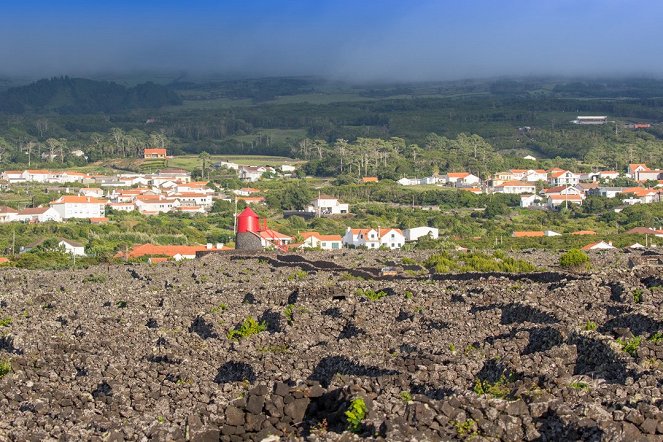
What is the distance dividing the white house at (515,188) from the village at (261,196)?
0.08 meters

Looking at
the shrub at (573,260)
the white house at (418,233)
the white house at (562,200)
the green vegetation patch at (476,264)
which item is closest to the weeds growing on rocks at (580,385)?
the green vegetation patch at (476,264)

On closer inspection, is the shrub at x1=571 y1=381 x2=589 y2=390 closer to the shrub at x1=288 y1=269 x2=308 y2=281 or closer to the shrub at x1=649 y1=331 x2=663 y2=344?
the shrub at x1=649 y1=331 x2=663 y2=344

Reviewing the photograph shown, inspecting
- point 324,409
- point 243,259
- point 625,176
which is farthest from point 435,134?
point 324,409

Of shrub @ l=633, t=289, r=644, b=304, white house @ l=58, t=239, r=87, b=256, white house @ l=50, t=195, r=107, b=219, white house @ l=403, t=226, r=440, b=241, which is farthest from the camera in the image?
white house @ l=50, t=195, r=107, b=219

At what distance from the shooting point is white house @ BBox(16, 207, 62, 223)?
9341 centimetres

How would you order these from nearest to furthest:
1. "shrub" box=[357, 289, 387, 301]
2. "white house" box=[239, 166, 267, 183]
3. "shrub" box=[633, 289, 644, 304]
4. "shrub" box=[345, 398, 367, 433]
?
"shrub" box=[345, 398, 367, 433], "shrub" box=[633, 289, 644, 304], "shrub" box=[357, 289, 387, 301], "white house" box=[239, 166, 267, 183]

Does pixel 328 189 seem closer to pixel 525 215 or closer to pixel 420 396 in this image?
pixel 525 215

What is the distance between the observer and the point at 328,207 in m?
101

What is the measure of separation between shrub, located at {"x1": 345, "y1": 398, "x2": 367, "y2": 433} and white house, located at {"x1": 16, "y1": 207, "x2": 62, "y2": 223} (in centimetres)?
8204

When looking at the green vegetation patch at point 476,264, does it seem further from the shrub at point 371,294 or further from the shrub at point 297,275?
the shrub at point 371,294

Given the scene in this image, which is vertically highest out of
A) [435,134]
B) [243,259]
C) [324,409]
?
[324,409]

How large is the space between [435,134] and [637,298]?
489 ft

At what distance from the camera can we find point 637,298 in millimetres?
24719

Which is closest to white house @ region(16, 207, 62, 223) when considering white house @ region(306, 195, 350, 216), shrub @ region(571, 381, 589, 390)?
white house @ region(306, 195, 350, 216)
